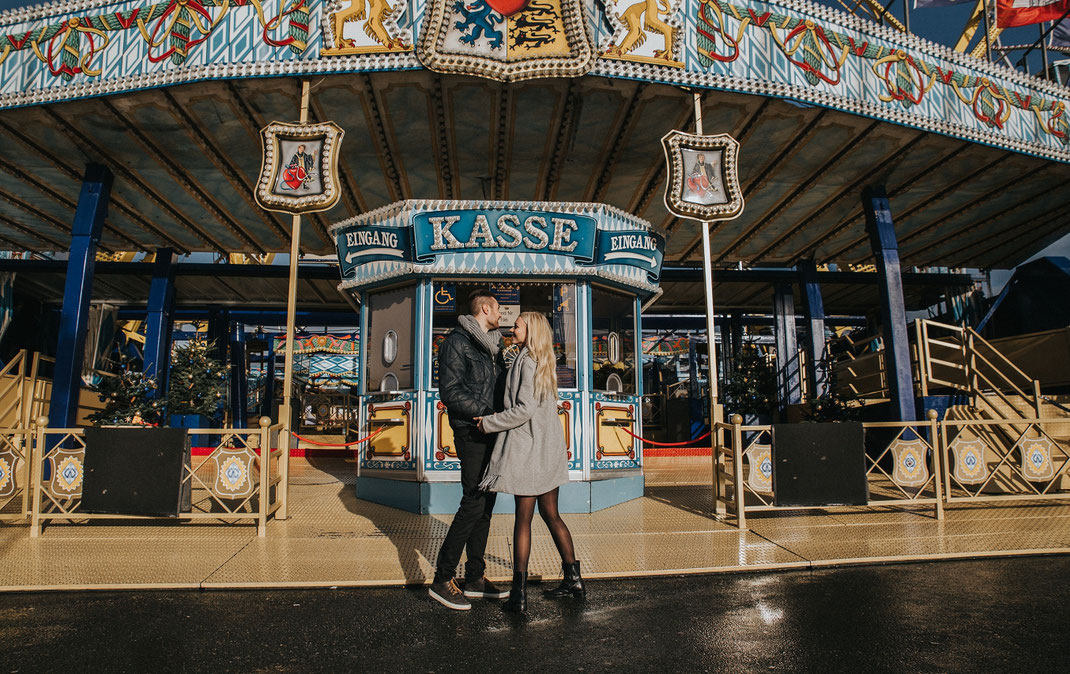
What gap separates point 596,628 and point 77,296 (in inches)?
413

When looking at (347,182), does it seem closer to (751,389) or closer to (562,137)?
(562,137)

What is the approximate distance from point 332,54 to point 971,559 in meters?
8.76

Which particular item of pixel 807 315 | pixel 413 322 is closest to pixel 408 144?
pixel 413 322

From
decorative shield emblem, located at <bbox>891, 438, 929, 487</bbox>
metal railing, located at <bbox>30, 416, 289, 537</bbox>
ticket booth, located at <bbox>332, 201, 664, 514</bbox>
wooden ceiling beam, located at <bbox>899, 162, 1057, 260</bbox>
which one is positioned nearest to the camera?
metal railing, located at <bbox>30, 416, 289, 537</bbox>

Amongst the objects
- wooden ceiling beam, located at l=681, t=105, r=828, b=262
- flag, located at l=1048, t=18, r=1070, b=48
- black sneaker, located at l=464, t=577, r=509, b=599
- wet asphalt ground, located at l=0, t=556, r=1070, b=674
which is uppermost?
flag, located at l=1048, t=18, r=1070, b=48

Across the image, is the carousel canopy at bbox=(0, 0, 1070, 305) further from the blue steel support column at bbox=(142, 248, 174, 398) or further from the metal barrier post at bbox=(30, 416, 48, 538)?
the metal barrier post at bbox=(30, 416, 48, 538)

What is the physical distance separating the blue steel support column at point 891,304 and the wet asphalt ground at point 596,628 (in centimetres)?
710

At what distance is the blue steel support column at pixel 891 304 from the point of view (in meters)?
11.4

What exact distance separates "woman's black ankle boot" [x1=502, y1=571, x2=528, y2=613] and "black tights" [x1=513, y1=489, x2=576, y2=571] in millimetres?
47

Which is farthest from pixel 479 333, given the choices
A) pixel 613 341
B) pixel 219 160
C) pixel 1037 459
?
pixel 219 160

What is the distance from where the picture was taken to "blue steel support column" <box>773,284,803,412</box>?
17.7 meters

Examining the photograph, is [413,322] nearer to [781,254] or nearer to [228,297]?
[781,254]

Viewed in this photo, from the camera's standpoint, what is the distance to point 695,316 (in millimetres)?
24156

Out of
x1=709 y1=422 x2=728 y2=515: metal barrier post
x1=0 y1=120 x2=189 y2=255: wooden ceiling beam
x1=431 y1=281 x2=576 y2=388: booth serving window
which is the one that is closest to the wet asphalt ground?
x1=709 y1=422 x2=728 y2=515: metal barrier post
